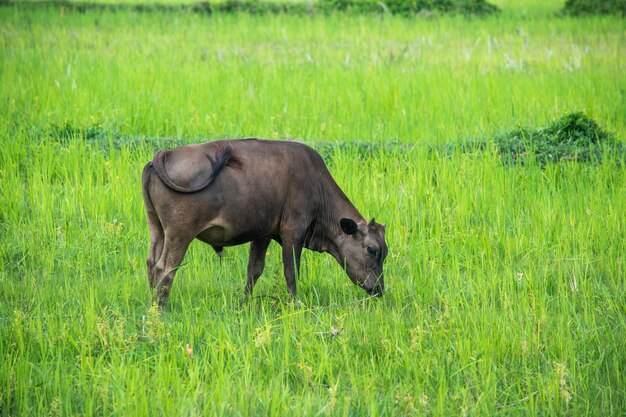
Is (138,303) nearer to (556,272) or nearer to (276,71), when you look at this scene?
(556,272)

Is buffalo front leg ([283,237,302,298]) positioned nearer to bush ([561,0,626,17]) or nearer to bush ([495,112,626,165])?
bush ([495,112,626,165])

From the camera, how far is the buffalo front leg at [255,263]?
18.7ft

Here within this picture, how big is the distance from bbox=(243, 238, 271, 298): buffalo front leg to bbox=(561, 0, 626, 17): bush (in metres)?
11.1

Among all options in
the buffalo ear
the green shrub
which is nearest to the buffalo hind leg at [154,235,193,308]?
the buffalo ear

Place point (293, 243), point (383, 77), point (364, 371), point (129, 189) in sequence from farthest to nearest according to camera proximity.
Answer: point (383, 77) → point (129, 189) → point (293, 243) → point (364, 371)

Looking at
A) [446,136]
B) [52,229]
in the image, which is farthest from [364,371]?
[446,136]

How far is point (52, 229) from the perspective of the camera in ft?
21.5

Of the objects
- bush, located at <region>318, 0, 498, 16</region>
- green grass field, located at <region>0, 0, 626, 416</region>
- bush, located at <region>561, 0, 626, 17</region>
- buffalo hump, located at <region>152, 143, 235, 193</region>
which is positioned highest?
bush, located at <region>318, 0, 498, 16</region>

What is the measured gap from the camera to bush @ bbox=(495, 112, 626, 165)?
798 cm

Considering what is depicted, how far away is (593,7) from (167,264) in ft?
40.0

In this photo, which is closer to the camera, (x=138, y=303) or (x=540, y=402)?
(x=540, y=402)

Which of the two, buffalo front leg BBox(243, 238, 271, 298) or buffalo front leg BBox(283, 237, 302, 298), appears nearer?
buffalo front leg BBox(283, 237, 302, 298)

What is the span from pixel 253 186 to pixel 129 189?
204 cm

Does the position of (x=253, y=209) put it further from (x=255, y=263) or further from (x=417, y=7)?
(x=417, y=7)
